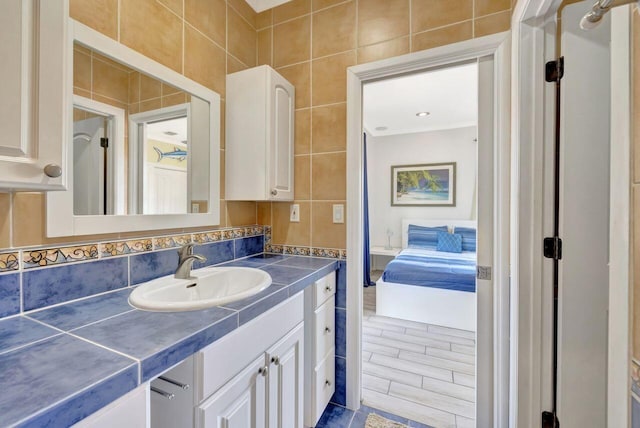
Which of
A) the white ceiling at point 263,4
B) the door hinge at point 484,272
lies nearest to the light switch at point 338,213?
the door hinge at point 484,272

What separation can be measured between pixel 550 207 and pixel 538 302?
41 cm

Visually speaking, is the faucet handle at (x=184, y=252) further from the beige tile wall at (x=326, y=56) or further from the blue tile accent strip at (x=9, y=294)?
the beige tile wall at (x=326, y=56)

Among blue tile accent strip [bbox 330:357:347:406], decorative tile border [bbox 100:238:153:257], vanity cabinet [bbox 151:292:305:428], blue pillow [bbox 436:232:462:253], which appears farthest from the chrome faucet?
blue pillow [bbox 436:232:462:253]

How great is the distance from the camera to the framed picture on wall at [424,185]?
181 inches

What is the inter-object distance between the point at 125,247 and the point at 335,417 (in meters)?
1.44

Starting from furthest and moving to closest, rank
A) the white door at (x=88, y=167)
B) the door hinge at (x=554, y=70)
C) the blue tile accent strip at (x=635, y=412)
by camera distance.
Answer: the door hinge at (x=554, y=70) → the white door at (x=88, y=167) → the blue tile accent strip at (x=635, y=412)

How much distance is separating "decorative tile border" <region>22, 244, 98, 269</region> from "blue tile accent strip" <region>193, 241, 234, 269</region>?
472mm

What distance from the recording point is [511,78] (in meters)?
1.33

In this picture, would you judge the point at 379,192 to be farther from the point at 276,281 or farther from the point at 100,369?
the point at 100,369

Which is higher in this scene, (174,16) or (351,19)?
(351,19)

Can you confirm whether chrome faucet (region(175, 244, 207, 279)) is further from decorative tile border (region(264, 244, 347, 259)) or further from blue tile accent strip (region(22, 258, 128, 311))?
decorative tile border (region(264, 244, 347, 259))

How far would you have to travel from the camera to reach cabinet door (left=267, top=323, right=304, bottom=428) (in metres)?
1.10

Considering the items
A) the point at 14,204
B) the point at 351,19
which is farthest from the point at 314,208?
the point at 14,204

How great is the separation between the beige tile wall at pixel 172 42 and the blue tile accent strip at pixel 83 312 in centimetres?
23
